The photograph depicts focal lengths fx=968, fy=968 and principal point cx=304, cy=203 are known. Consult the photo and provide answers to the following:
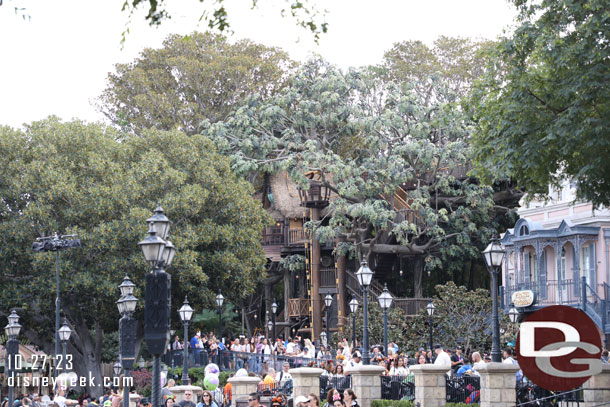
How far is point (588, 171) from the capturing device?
21.5 m

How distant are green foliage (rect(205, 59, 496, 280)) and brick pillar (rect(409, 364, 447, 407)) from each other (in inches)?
889

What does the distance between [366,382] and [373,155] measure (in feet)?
81.2

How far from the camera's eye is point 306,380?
79.2 ft

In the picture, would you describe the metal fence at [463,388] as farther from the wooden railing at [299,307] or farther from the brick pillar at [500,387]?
the wooden railing at [299,307]

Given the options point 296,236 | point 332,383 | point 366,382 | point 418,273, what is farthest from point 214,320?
point 366,382

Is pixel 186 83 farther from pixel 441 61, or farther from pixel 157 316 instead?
pixel 157 316

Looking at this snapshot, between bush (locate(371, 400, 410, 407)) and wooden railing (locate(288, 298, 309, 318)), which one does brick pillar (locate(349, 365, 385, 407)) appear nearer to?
bush (locate(371, 400, 410, 407))

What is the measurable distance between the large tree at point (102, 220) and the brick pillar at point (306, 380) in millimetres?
16534

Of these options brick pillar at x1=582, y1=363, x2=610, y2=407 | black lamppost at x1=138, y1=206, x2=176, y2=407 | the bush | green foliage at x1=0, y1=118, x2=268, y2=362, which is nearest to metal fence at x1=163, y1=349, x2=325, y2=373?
green foliage at x1=0, y1=118, x2=268, y2=362

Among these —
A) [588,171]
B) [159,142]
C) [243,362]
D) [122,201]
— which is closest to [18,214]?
[122,201]

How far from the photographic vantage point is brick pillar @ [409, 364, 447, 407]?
21766 mm

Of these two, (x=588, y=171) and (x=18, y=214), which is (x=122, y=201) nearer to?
(x=18, y=214)

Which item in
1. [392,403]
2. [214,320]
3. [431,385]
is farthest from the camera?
[214,320]

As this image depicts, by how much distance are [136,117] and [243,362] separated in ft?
77.6
